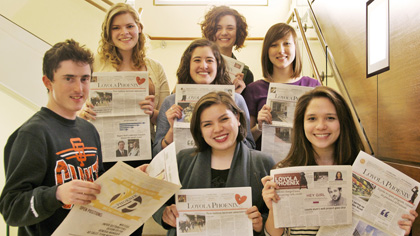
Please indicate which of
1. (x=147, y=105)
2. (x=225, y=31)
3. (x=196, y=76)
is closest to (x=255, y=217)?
(x=147, y=105)

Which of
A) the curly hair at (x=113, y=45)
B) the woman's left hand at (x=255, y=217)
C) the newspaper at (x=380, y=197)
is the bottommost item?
the woman's left hand at (x=255, y=217)

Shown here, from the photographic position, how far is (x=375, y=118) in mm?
2281

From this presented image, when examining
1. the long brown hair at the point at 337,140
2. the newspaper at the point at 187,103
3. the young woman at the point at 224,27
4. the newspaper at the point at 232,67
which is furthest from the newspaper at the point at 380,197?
the young woman at the point at 224,27

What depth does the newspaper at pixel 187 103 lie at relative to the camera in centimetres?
204

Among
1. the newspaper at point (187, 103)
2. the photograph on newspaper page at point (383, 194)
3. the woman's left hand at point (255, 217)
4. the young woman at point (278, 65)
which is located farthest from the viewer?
the young woman at point (278, 65)

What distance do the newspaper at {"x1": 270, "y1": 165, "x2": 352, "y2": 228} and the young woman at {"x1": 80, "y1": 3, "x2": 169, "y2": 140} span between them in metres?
1.13

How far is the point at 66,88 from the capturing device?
5.04 feet

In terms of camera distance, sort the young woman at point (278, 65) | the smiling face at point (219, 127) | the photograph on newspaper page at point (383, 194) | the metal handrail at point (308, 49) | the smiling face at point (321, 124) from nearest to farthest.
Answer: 1. the photograph on newspaper page at point (383, 194)
2. the smiling face at point (321, 124)
3. the smiling face at point (219, 127)
4. the young woman at point (278, 65)
5. the metal handrail at point (308, 49)

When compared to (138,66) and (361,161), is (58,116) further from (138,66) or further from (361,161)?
(361,161)

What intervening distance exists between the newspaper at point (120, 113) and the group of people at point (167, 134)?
4 centimetres

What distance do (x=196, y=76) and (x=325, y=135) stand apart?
954mm

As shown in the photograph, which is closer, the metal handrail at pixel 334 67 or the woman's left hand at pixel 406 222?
the woman's left hand at pixel 406 222

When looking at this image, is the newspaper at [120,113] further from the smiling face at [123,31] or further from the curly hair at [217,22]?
the curly hair at [217,22]

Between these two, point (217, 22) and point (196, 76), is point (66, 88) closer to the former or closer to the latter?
point (196, 76)
